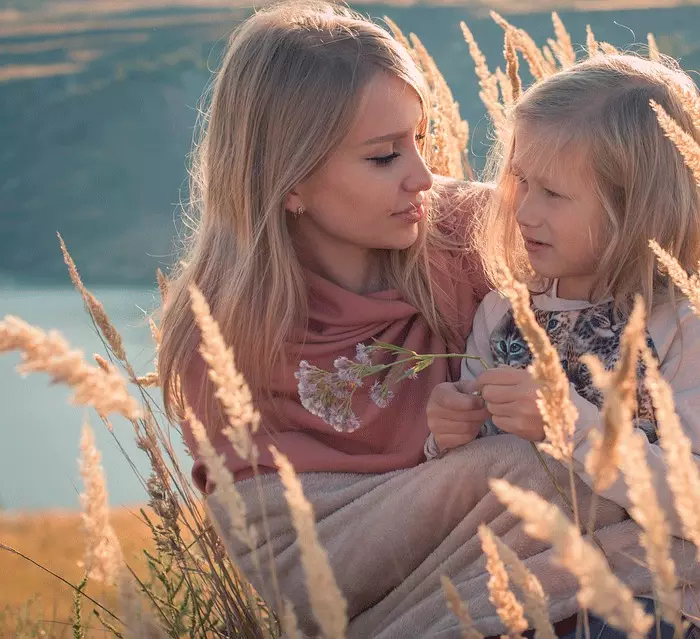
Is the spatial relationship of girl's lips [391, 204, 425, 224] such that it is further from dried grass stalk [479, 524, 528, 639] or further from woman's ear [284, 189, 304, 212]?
dried grass stalk [479, 524, 528, 639]

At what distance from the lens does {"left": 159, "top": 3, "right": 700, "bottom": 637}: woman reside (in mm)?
1812

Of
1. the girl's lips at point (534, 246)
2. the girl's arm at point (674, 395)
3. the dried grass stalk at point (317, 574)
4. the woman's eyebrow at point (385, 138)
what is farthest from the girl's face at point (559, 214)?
the dried grass stalk at point (317, 574)

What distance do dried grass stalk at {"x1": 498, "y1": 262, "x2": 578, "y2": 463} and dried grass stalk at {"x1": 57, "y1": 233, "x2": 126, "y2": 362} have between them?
2.58 ft

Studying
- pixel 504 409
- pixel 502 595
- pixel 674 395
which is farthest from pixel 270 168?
pixel 502 595

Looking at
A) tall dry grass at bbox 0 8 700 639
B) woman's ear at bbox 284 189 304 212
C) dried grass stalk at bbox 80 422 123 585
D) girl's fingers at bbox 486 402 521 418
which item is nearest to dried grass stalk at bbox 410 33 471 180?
woman's ear at bbox 284 189 304 212

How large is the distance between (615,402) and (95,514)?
0.49 meters

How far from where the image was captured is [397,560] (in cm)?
171

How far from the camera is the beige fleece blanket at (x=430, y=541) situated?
1556 millimetres

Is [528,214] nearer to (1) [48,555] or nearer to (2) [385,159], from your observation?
(2) [385,159]

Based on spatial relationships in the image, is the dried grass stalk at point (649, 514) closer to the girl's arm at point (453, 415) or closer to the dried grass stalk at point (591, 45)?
the girl's arm at point (453, 415)

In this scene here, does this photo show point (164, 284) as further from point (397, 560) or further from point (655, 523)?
point (655, 523)

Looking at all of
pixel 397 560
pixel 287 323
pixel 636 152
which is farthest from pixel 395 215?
pixel 397 560

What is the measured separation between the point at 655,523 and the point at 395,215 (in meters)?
1.36

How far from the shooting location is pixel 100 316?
1563mm
